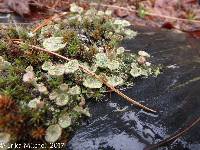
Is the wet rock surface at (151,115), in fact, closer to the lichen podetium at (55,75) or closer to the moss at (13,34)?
the lichen podetium at (55,75)

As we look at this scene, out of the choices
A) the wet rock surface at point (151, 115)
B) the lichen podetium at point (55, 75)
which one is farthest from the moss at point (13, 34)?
the wet rock surface at point (151, 115)

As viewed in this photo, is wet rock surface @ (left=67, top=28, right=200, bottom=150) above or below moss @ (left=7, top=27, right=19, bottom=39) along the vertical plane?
below

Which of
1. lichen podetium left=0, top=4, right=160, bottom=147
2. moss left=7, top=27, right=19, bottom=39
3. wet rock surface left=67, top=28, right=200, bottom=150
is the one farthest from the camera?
moss left=7, top=27, right=19, bottom=39

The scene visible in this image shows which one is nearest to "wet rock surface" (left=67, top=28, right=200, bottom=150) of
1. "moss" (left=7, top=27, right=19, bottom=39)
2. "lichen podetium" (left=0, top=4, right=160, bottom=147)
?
"lichen podetium" (left=0, top=4, right=160, bottom=147)

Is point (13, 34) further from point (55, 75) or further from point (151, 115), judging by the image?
point (151, 115)

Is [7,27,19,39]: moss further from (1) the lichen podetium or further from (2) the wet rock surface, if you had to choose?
(2) the wet rock surface

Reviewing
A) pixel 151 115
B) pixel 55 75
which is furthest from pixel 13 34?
pixel 151 115

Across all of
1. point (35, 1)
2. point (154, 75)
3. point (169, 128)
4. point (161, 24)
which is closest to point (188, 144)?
point (169, 128)

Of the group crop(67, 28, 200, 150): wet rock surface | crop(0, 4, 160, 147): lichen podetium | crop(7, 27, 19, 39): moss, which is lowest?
crop(67, 28, 200, 150): wet rock surface

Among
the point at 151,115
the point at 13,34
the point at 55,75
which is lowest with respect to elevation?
the point at 151,115
